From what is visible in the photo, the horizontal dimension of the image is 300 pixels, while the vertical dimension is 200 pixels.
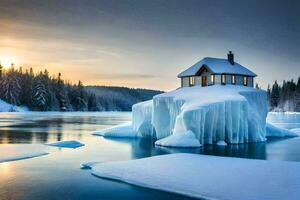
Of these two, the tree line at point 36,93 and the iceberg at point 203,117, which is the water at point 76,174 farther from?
the tree line at point 36,93

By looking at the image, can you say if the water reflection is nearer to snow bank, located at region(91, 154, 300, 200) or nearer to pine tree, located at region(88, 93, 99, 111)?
snow bank, located at region(91, 154, 300, 200)

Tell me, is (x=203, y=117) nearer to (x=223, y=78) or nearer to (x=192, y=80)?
(x=223, y=78)

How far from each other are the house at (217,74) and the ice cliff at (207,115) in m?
1.80

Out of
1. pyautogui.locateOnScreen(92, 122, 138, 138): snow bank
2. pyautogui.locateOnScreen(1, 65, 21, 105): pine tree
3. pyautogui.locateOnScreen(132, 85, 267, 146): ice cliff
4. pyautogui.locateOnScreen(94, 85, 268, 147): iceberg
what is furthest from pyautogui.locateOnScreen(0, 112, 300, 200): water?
pyautogui.locateOnScreen(1, 65, 21, 105): pine tree

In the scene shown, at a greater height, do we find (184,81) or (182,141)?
(184,81)

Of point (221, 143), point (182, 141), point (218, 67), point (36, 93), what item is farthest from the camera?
point (36, 93)

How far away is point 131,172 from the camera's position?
76.1 feet

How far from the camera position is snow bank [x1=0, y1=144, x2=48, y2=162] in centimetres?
2978

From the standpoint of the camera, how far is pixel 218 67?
52.6 metres

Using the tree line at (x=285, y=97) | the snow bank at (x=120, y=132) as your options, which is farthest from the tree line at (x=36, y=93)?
the snow bank at (x=120, y=132)

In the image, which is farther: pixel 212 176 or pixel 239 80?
pixel 239 80

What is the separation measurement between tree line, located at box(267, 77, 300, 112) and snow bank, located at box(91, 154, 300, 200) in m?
133

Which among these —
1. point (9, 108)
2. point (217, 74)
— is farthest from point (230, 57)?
point (9, 108)

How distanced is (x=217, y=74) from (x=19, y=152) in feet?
91.2
